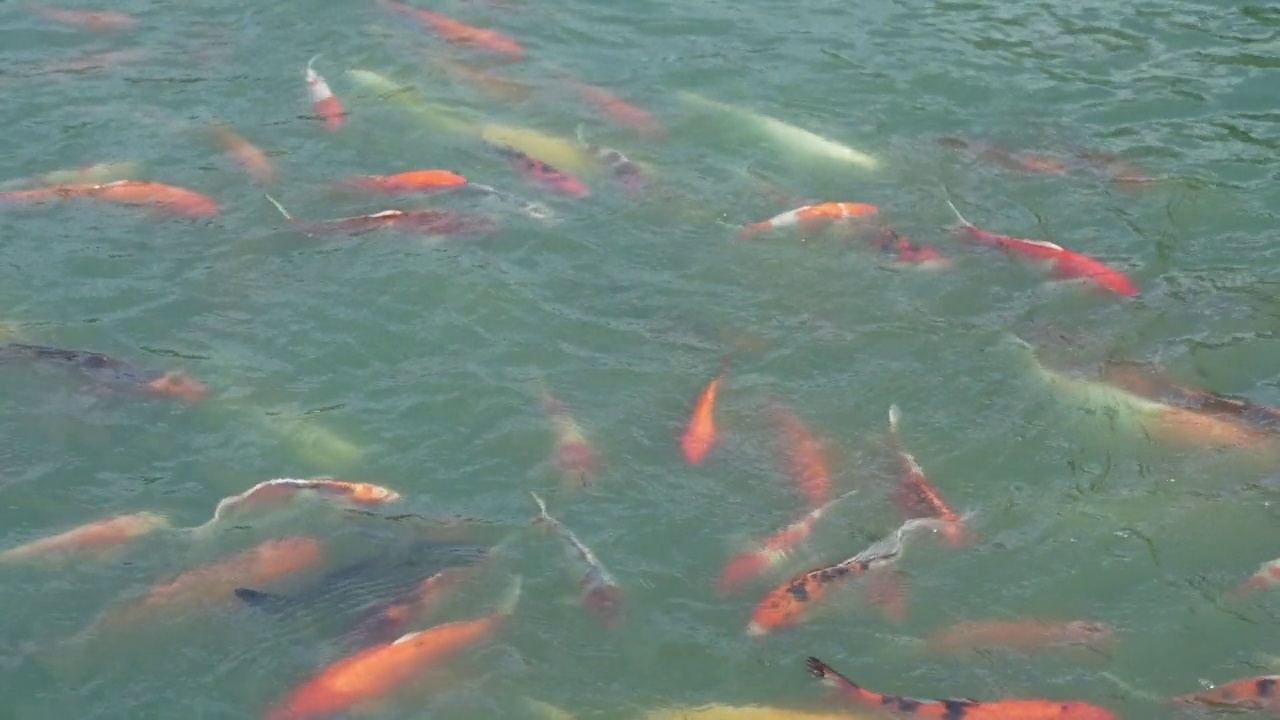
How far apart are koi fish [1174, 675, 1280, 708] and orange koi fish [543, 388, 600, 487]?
4072 mm

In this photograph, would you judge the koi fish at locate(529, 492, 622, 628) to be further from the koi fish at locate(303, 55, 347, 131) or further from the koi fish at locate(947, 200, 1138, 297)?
the koi fish at locate(303, 55, 347, 131)

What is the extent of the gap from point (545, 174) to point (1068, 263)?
15.3ft

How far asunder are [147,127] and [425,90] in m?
2.74

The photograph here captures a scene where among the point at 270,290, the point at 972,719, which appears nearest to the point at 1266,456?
the point at 972,719

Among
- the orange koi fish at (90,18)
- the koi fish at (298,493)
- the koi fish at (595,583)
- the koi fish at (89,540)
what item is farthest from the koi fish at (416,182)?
the orange koi fish at (90,18)

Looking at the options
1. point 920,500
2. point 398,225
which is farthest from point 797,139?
point 920,500

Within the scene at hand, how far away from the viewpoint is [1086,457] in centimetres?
997

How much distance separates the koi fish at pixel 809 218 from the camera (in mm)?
12055

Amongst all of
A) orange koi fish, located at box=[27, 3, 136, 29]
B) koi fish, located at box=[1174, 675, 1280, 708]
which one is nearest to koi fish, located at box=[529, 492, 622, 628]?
koi fish, located at box=[1174, 675, 1280, 708]

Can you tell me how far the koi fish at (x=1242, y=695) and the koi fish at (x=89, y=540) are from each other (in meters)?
6.68

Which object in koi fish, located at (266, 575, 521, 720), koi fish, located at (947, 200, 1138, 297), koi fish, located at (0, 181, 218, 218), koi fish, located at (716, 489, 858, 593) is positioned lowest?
koi fish, located at (266, 575, 521, 720)

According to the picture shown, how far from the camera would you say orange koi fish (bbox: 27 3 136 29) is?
605 inches

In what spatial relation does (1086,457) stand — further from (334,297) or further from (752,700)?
(334,297)

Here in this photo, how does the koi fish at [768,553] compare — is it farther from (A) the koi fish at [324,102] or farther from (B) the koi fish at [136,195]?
(A) the koi fish at [324,102]
